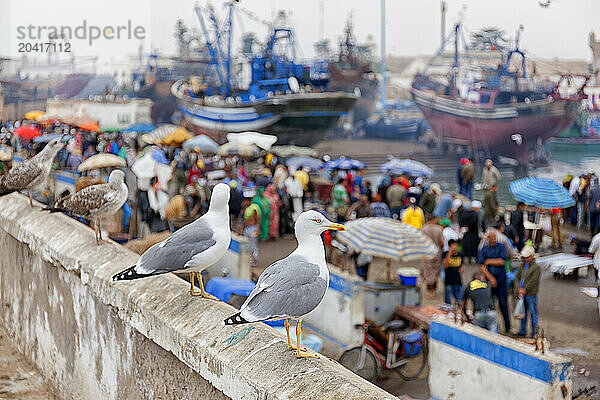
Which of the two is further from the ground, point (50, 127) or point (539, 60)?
point (539, 60)

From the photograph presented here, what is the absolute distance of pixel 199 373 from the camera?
3.20m

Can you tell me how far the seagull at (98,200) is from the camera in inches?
206

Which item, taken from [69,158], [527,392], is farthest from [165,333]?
[69,158]

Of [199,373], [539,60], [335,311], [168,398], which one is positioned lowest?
[335,311]

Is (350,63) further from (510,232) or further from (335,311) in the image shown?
(335,311)

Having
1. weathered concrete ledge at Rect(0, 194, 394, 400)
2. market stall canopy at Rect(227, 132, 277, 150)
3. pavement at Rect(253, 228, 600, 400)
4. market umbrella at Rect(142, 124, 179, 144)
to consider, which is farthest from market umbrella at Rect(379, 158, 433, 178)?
weathered concrete ledge at Rect(0, 194, 394, 400)

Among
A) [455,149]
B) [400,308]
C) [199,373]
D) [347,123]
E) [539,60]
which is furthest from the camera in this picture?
[347,123]

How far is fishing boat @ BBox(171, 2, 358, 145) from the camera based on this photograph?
94.1 ft

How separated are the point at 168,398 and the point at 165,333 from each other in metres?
0.29

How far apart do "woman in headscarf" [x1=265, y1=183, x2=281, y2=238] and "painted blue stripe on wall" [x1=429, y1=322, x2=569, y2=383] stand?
7.48 metres

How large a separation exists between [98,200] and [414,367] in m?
3.92

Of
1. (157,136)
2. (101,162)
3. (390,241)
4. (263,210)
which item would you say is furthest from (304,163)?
(390,241)

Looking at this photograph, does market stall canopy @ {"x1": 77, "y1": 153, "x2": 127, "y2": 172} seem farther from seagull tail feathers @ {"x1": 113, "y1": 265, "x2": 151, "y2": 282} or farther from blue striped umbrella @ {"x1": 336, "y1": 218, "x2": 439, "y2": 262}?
seagull tail feathers @ {"x1": 113, "y1": 265, "x2": 151, "y2": 282}

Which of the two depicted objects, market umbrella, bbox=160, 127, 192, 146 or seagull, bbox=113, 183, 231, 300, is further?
market umbrella, bbox=160, 127, 192, 146
